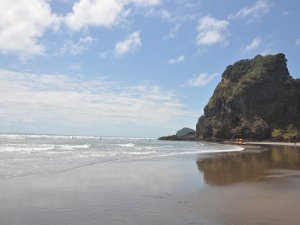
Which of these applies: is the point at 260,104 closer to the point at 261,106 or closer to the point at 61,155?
the point at 261,106

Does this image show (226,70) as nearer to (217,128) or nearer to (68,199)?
(217,128)

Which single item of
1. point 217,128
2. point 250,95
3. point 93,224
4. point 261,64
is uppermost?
point 261,64

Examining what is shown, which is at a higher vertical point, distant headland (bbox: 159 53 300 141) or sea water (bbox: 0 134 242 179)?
distant headland (bbox: 159 53 300 141)

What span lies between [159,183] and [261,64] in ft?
369

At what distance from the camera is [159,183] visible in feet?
50.7

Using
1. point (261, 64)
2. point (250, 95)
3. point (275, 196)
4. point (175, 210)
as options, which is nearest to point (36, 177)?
point (175, 210)

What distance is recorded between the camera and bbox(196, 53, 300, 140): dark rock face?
11038 cm

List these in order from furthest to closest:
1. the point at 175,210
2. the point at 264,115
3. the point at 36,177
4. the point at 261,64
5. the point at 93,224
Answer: the point at 261,64 < the point at 264,115 < the point at 36,177 < the point at 175,210 < the point at 93,224

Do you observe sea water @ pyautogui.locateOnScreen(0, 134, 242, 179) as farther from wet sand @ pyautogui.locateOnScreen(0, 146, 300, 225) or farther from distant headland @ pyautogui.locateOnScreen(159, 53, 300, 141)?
distant headland @ pyautogui.locateOnScreen(159, 53, 300, 141)

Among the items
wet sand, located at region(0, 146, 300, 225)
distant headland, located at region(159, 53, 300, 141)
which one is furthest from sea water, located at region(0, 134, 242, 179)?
distant headland, located at region(159, 53, 300, 141)

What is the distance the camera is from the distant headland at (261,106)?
10900 cm

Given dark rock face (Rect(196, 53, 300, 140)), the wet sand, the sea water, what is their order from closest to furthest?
1. the wet sand
2. the sea water
3. dark rock face (Rect(196, 53, 300, 140))

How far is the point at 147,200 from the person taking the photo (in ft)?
38.0

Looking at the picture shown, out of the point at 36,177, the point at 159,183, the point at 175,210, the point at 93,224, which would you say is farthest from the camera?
the point at 36,177
